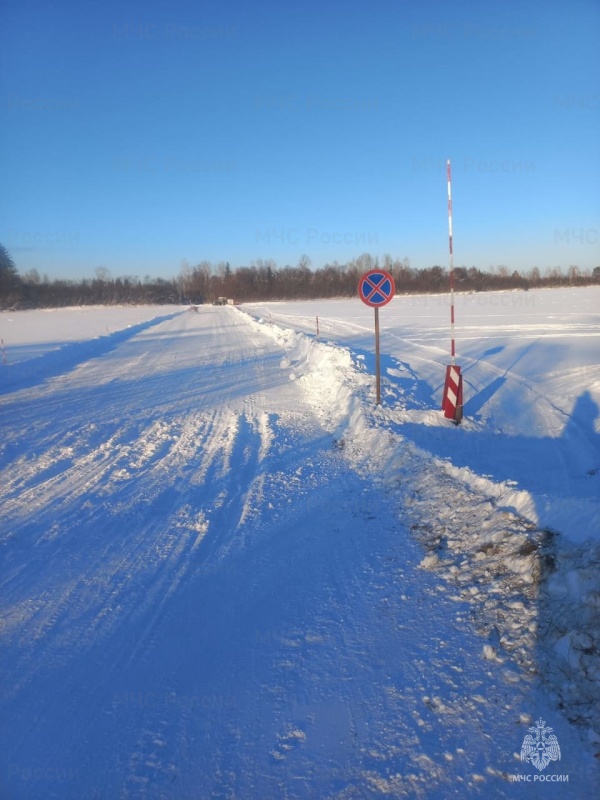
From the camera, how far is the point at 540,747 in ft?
7.35

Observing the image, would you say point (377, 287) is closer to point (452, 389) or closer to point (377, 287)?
point (377, 287)

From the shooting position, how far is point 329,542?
13.7 feet

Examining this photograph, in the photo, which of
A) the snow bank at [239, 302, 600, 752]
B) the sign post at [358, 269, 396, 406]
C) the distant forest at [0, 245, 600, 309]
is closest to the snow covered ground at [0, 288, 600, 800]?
the snow bank at [239, 302, 600, 752]

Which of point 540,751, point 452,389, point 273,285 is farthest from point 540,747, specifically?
point 273,285

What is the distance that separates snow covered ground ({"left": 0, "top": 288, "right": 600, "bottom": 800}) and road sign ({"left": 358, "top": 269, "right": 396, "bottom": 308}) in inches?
85.1

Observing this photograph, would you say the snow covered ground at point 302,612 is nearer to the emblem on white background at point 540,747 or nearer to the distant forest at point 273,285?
the emblem on white background at point 540,747

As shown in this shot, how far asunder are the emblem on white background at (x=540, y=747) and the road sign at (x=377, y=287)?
6.56 meters

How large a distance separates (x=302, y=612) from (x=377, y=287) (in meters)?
6.01

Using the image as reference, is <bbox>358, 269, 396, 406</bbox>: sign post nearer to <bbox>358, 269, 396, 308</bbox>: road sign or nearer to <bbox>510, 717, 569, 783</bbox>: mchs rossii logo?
<bbox>358, 269, 396, 308</bbox>: road sign

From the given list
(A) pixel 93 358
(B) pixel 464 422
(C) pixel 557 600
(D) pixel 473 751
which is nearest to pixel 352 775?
(D) pixel 473 751

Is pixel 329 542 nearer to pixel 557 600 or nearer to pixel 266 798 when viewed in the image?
pixel 557 600

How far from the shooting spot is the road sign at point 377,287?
7957 mm

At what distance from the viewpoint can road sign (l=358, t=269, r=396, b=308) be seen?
7957mm

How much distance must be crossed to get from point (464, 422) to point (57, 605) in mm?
6130
